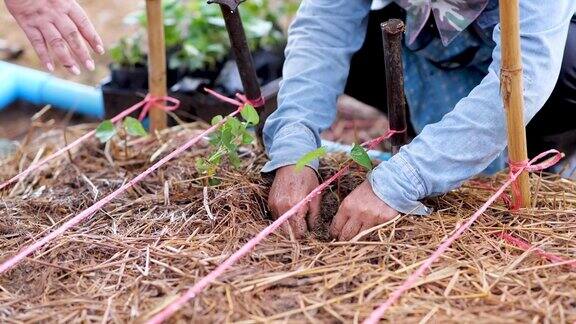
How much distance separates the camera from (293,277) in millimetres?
1348

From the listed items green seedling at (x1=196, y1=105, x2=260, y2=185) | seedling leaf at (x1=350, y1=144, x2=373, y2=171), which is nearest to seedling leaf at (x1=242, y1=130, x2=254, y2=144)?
green seedling at (x1=196, y1=105, x2=260, y2=185)

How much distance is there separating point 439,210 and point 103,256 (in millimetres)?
614

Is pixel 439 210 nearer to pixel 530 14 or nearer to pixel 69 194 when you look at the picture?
pixel 530 14

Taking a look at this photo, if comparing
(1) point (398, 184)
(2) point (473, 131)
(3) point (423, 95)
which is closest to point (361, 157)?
(1) point (398, 184)

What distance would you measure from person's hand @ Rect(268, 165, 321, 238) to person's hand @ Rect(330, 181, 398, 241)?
0.07 meters

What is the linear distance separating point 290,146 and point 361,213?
0.78 feet

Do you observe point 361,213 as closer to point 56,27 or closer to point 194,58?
point 56,27

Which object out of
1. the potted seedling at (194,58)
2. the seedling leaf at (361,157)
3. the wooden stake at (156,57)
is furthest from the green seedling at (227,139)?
the potted seedling at (194,58)

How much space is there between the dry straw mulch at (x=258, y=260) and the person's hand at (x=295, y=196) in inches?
1.2

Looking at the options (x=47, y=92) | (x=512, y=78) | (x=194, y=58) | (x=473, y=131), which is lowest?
(x=47, y=92)

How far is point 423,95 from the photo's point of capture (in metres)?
2.08

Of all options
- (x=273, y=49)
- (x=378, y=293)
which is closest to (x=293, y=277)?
(x=378, y=293)

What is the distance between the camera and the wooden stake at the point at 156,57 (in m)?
2.05

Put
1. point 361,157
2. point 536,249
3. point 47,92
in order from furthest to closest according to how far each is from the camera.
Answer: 1. point 47,92
2. point 361,157
3. point 536,249
